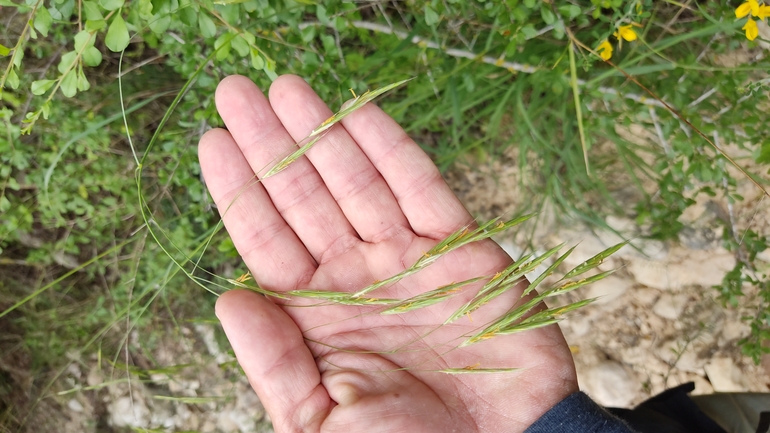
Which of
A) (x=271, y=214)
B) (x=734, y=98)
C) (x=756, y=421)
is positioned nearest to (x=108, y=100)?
(x=271, y=214)

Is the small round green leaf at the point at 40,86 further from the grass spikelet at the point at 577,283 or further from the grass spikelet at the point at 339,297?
the grass spikelet at the point at 577,283

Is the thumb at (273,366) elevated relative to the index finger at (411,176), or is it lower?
lower

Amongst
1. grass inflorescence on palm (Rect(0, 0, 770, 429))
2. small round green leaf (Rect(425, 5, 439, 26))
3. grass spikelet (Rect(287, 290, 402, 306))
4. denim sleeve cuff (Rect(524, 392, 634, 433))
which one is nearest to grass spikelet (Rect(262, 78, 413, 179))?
grass inflorescence on palm (Rect(0, 0, 770, 429))

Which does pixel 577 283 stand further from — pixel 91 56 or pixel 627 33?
pixel 91 56

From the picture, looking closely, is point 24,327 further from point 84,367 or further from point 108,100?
point 108,100

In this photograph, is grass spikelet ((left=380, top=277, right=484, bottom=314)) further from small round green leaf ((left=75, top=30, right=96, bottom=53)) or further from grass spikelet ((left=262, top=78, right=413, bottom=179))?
small round green leaf ((left=75, top=30, right=96, bottom=53))

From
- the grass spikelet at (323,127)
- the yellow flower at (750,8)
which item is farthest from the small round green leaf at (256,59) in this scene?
the yellow flower at (750,8)
